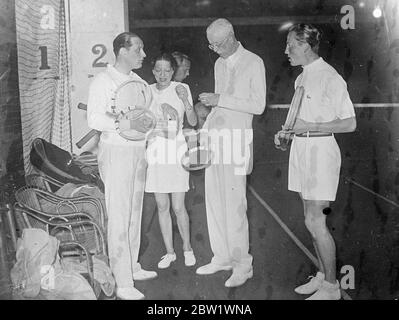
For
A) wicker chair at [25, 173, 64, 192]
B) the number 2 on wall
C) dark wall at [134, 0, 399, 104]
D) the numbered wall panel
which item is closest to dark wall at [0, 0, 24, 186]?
wicker chair at [25, 173, 64, 192]

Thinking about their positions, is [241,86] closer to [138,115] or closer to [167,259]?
[138,115]

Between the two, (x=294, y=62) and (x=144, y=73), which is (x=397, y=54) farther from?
(x=144, y=73)

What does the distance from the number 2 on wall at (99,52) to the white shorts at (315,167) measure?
1.05 m

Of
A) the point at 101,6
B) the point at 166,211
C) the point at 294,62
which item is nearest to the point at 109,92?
the point at 101,6

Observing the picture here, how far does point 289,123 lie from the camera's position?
2596mm

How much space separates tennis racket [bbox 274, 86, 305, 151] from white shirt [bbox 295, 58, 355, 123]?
22 millimetres

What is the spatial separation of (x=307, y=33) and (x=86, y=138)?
1.24 m

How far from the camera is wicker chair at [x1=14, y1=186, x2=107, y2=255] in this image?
8.82ft

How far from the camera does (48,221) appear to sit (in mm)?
2686

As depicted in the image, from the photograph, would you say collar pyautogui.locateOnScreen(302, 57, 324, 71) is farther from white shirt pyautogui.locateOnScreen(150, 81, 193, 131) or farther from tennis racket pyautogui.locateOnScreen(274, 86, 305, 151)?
white shirt pyautogui.locateOnScreen(150, 81, 193, 131)

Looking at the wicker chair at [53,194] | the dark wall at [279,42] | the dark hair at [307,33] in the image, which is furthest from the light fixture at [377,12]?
the wicker chair at [53,194]

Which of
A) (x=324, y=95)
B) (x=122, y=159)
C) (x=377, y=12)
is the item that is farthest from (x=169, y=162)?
(x=377, y=12)

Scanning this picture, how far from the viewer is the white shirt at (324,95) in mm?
2559

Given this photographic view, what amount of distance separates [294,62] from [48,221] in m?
1.50
